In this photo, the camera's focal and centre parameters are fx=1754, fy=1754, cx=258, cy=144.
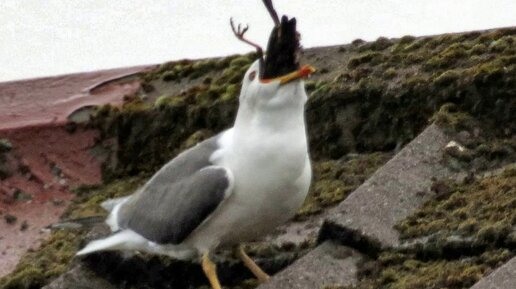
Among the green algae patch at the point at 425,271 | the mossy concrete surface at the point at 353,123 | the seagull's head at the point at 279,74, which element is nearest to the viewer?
the green algae patch at the point at 425,271

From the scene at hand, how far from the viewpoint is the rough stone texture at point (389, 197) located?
20.1 ft

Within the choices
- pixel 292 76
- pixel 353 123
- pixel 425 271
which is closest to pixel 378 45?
pixel 353 123

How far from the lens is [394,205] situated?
6.35 m

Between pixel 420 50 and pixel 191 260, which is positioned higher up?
pixel 420 50

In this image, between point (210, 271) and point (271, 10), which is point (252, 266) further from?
point (271, 10)

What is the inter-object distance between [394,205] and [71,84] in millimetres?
2781

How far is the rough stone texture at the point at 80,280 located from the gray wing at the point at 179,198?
0.88ft

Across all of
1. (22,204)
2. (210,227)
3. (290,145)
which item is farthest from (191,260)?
(22,204)

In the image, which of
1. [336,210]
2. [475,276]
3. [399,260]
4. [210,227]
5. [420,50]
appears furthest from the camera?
[420,50]

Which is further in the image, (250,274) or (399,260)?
(250,274)

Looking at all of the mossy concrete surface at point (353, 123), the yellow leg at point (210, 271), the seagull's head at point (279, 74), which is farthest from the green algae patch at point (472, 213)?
the yellow leg at point (210, 271)

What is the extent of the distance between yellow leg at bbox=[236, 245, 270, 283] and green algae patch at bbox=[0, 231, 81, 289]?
68cm

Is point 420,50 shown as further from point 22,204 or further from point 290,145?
point 22,204

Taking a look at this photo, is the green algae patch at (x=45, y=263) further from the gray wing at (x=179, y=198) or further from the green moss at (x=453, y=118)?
the green moss at (x=453, y=118)
